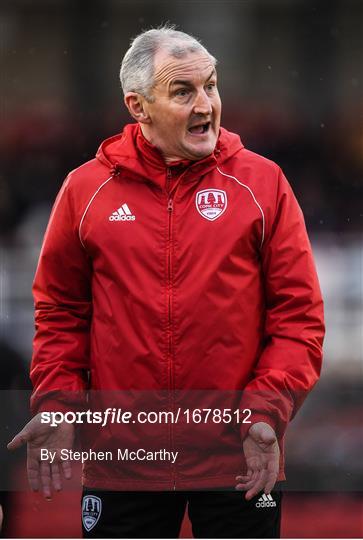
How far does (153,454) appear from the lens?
2.28 meters

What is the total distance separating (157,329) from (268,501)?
20.0 inches

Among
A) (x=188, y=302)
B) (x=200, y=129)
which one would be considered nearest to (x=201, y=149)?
(x=200, y=129)

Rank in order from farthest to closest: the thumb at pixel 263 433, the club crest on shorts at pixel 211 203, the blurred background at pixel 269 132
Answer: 1. the blurred background at pixel 269 132
2. the club crest on shorts at pixel 211 203
3. the thumb at pixel 263 433

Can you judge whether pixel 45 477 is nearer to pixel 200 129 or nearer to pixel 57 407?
pixel 57 407

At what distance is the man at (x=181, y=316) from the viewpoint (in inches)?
88.1

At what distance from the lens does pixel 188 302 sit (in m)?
2.24

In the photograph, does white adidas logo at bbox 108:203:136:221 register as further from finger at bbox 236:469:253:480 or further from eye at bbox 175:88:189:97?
finger at bbox 236:469:253:480

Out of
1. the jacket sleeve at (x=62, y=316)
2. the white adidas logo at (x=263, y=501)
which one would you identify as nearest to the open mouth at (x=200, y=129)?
the jacket sleeve at (x=62, y=316)

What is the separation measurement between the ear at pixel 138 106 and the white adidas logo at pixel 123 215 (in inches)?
9.5

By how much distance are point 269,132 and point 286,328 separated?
2063mm

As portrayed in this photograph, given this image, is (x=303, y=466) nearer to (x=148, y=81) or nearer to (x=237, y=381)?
(x=237, y=381)

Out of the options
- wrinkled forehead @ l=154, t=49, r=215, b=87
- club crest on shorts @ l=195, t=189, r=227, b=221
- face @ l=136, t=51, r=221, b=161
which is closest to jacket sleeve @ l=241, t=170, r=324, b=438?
club crest on shorts @ l=195, t=189, r=227, b=221

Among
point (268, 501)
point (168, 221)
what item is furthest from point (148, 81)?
point (268, 501)

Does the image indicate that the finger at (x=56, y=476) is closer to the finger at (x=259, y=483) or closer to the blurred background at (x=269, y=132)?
the finger at (x=259, y=483)
